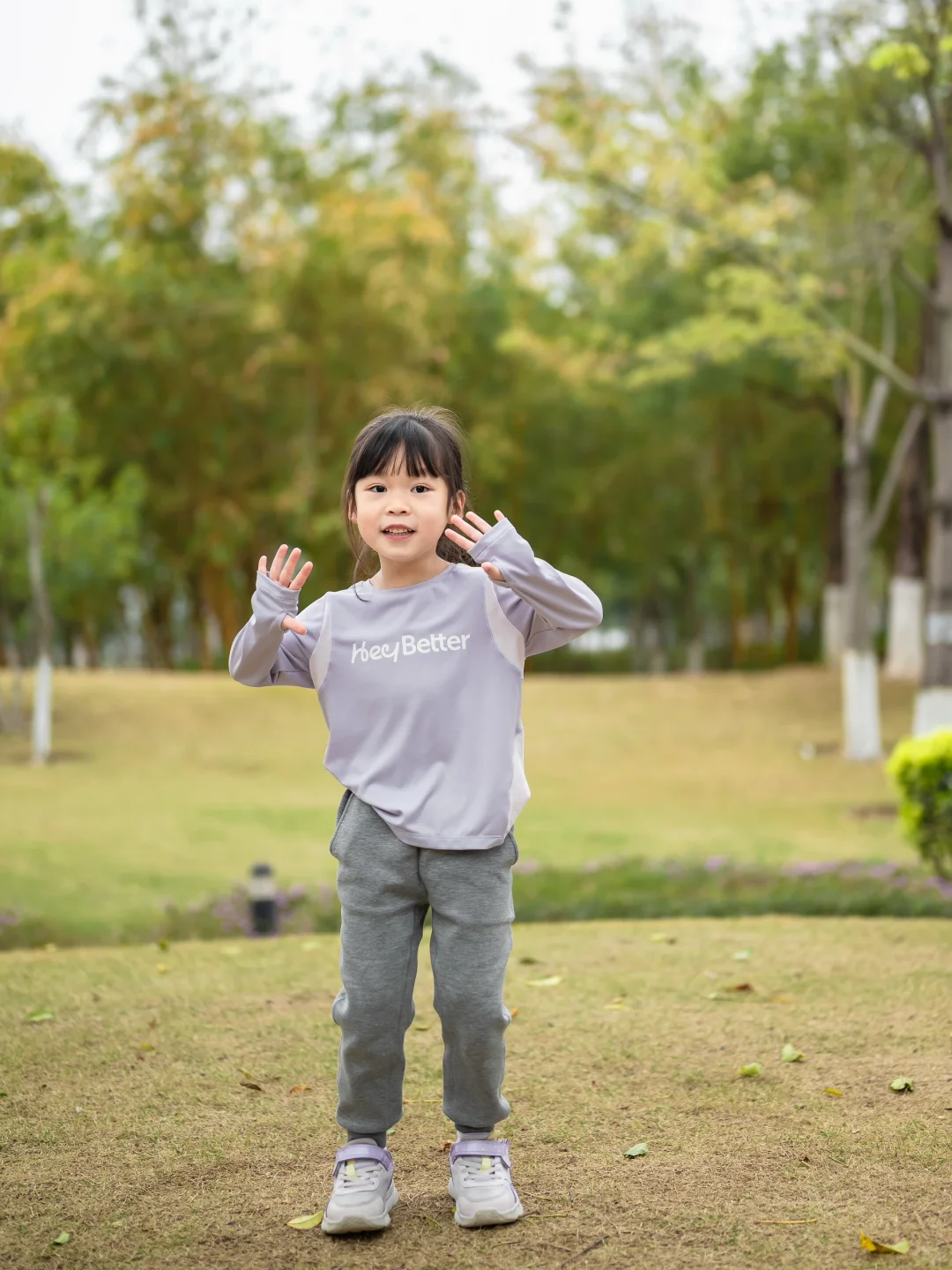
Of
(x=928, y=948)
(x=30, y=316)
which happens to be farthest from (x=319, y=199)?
(x=928, y=948)

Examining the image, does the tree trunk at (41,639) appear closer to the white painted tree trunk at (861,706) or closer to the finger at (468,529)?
the white painted tree trunk at (861,706)

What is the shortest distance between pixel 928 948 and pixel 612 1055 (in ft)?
6.63

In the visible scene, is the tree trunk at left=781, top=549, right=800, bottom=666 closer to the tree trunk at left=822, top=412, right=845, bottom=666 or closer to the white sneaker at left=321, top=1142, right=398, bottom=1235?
the tree trunk at left=822, top=412, right=845, bottom=666

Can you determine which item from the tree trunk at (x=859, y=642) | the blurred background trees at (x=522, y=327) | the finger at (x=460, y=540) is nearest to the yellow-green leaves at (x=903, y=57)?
the blurred background trees at (x=522, y=327)

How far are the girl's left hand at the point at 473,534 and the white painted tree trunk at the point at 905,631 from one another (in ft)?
68.9

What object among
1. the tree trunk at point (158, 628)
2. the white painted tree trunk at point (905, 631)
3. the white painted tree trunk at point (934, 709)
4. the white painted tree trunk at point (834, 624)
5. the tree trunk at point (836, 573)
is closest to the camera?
the white painted tree trunk at point (934, 709)

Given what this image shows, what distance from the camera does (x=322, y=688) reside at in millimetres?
3123

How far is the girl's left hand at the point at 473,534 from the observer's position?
9.66 ft

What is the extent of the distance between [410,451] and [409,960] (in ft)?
3.67

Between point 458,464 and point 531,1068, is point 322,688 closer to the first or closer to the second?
point 458,464

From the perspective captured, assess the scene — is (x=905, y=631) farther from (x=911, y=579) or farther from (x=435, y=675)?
(x=435, y=675)

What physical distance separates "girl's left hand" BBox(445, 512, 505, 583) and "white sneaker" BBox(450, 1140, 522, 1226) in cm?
125

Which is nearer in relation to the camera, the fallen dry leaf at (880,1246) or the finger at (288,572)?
the fallen dry leaf at (880,1246)

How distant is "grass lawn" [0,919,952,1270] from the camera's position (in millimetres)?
2904
